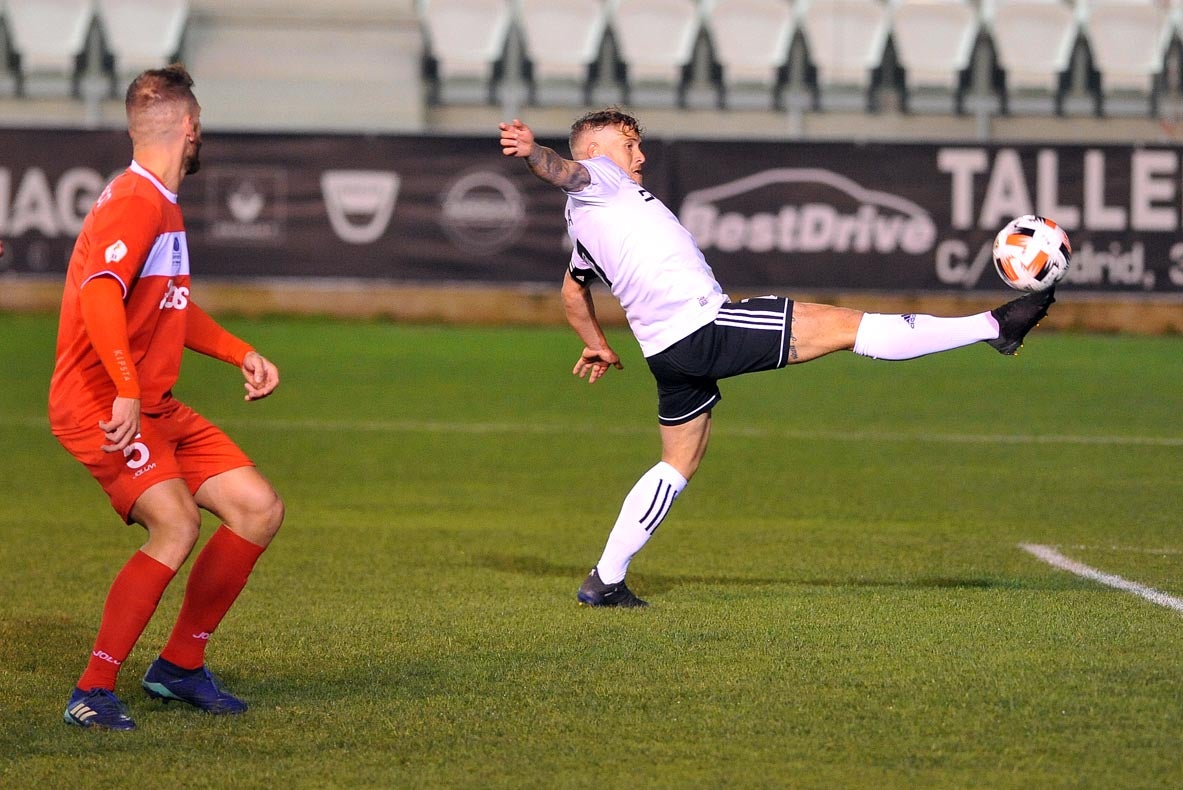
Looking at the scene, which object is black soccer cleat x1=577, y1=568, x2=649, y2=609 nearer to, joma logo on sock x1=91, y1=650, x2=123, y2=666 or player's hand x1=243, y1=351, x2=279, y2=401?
player's hand x1=243, y1=351, x2=279, y2=401

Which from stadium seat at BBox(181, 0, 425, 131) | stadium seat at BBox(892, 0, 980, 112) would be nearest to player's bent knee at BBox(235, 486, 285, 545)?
stadium seat at BBox(181, 0, 425, 131)

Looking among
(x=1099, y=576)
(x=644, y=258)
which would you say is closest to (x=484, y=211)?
(x=1099, y=576)

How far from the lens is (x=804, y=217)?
60.0ft

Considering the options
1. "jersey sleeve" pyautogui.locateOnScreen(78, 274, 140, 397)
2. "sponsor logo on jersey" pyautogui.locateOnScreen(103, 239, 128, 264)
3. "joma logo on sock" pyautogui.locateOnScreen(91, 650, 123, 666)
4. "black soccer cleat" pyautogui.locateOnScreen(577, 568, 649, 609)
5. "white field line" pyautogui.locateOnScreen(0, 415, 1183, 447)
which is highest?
"sponsor logo on jersey" pyautogui.locateOnScreen(103, 239, 128, 264)

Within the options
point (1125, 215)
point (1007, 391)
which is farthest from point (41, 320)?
point (1125, 215)

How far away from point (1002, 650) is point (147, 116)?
10.5ft

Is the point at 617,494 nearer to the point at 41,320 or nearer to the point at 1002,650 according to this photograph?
the point at 1002,650

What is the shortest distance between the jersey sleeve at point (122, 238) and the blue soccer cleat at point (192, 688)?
1174 millimetres

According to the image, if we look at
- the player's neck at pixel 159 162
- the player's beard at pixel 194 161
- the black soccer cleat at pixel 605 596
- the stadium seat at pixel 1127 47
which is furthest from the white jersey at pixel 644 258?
the stadium seat at pixel 1127 47

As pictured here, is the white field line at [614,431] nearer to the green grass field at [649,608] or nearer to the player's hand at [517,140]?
the green grass field at [649,608]

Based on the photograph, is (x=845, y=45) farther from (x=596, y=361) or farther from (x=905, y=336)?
(x=905, y=336)

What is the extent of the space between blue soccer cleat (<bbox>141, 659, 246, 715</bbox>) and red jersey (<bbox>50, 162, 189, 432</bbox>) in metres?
0.80

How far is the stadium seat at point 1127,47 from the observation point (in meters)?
22.0

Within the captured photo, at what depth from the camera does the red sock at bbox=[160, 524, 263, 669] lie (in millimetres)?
4965
